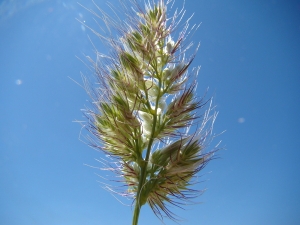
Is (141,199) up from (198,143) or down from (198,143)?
down

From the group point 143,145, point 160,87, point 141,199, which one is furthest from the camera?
point 160,87

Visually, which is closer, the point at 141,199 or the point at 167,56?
the point at 141,199

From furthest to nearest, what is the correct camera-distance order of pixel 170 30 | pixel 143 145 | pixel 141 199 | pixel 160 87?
pixel 170 30
pixel 160 87
pixel 143 145
pixel 141 199

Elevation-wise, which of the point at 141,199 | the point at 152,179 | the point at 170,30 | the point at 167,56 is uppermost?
the point at 170,30

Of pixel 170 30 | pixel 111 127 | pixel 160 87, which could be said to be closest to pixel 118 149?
pixel 111 127

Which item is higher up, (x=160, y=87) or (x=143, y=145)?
(x=160, y=87)

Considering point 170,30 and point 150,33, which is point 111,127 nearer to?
point 150,33

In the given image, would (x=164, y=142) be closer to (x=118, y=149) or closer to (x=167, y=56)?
(x=118, y=149)

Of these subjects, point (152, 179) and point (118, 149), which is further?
point (118, 149)

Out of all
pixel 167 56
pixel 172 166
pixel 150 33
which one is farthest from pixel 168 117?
pixel 150 33
